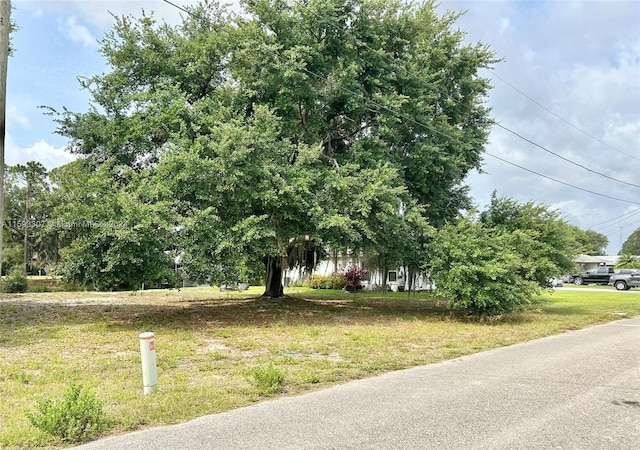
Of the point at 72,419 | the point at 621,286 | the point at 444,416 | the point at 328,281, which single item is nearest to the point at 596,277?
the point at 621,286

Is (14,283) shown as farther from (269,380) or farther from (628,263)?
(628,263)

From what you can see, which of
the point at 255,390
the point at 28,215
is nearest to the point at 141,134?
the point at 255,390

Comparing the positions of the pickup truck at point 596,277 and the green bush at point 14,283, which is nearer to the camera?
the green bush at point 14,283

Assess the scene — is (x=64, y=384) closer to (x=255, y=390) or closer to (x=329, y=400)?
(x=255, y=390)

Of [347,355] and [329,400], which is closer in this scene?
[329,400]

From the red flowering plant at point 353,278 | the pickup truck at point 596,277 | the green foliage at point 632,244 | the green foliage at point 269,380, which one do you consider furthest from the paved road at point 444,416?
the green foliage at point 632,244

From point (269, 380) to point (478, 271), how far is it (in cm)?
985

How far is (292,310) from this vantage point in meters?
17.0

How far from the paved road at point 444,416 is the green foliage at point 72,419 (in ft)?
0.82

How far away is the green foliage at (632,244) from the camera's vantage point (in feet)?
366

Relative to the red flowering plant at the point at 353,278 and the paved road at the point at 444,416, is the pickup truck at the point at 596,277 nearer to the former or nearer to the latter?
the red flowering plant at the point at 353,278

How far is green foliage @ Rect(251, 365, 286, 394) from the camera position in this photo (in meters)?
6.17

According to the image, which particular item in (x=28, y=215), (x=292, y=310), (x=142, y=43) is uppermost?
(x=142, y=43)

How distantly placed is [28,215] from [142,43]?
32546 mm
